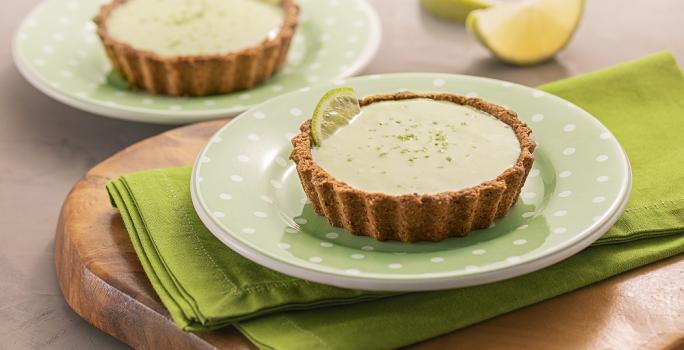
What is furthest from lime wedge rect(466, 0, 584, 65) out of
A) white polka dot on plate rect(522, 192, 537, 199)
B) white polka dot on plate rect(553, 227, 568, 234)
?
white polka dot on plate rect(553, 227, 568, 234)

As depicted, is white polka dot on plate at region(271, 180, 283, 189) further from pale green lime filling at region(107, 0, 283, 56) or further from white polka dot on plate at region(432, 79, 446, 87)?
pale green lime filling at region(107, 0, 283, 56)

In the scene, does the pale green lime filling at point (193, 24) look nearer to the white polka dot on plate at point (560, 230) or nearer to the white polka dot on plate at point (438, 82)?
the white polka dot on plate at point (438, 82)

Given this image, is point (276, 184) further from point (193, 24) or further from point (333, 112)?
point (193, 24)

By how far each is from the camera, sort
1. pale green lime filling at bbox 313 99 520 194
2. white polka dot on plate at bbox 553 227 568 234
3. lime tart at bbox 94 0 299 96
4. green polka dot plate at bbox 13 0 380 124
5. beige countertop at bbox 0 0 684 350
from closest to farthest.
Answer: white polka dot on plate at bbox 553 227 568 234, pale green lime filling at bbox 313 99 520 194, beige countertop at bbox 0 0 684 350, green polka dot plate at bbox 13 0 380 124, lime tart at bbox 94 0 299 96

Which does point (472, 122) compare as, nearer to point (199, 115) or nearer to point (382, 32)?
point (199, 115)

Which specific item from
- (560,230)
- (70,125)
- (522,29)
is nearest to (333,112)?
(560,230)
